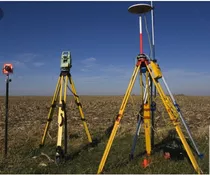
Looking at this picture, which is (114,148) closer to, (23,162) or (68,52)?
(23,162)

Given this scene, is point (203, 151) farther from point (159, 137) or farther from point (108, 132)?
point (108, 132)

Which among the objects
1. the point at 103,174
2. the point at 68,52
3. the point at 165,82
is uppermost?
the point at 68,52

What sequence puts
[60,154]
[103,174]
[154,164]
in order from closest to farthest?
1. [103,174]
2. [154,164]
3. [60,154]

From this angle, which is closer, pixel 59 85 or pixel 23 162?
pixel 23 162

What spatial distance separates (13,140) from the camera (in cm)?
902

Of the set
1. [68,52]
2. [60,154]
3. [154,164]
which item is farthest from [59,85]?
[154,164]

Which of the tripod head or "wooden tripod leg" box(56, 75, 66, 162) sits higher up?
the tripod head

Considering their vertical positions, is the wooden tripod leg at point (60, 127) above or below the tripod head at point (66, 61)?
below

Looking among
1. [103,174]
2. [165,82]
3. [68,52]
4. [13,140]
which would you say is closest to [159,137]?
[165,82]

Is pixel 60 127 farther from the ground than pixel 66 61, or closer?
closer

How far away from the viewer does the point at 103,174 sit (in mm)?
5691

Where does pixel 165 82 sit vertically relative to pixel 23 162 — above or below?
above

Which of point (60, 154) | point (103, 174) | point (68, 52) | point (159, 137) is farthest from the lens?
point (159, 137)

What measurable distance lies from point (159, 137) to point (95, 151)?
2.52 m
